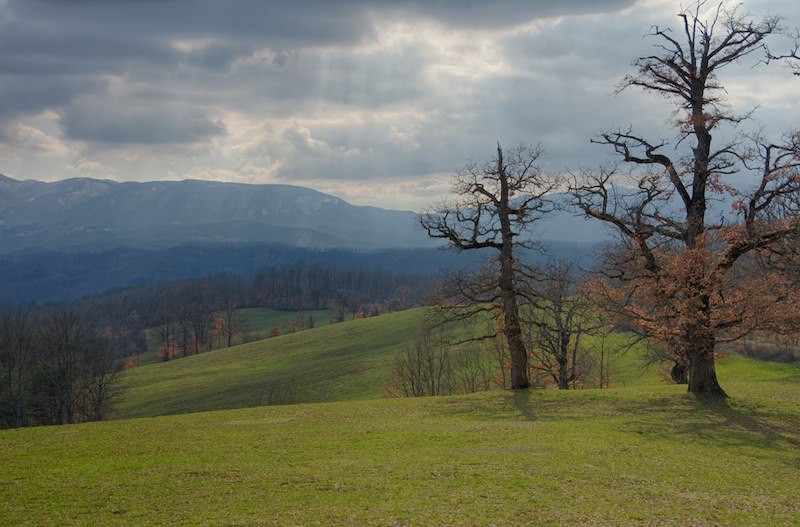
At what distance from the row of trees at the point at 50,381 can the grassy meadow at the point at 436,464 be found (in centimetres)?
4944

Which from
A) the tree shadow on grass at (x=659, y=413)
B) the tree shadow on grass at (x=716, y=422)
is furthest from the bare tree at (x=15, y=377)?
the tree shadow on grass at (x=716, y=422)

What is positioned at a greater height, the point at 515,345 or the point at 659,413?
the point at 515,345

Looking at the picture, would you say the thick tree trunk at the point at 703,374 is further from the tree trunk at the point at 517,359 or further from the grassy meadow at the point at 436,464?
the tree trunk at the point at 517,359

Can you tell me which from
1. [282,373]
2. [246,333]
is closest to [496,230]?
[282,373]

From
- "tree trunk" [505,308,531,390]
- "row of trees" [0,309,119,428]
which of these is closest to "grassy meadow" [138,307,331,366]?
"row of trees" [0,309,119,428]

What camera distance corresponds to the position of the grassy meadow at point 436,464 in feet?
50.1

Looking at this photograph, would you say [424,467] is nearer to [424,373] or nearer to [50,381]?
[424,373]

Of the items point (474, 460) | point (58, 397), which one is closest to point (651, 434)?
point (474, 460)

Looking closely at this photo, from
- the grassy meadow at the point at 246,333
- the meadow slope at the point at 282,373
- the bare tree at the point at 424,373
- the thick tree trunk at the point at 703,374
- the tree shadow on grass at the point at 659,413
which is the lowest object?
the grassy meadow at the point at 246,333

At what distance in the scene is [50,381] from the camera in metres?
73.1

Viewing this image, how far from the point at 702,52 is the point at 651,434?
1842 cm

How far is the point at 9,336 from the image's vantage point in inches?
3255

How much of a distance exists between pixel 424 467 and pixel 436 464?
22.0 inches

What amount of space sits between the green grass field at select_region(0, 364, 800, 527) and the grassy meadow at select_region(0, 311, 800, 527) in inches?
2.9
